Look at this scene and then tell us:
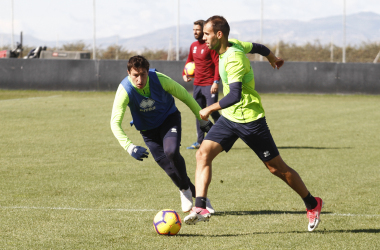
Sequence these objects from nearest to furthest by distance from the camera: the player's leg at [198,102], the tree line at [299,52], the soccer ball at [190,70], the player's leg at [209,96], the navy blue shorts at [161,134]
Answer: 1. the navy blue shorts at [161,134]
2. the player's leg at [209,96]
3. the player's leg at [198,102]
4. the soccer ball at [190,70]
5. the tree line at [299,52]

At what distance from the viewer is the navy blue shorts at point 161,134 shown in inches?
248

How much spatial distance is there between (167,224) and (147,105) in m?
1.42

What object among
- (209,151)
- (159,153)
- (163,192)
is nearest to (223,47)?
(209,151)

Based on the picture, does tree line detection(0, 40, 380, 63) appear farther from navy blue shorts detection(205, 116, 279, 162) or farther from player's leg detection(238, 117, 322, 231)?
player's leg detection(238, 117, 322, 231)

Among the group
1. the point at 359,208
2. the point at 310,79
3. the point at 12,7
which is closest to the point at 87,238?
the point at 359,208

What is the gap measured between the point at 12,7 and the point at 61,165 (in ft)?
109

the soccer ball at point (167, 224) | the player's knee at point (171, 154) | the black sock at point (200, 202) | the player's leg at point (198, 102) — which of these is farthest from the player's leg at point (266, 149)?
the player's leg at point (198, 102)

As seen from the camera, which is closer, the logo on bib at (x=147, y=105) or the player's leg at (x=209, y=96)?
the logo on bib at (x=147, y=105)

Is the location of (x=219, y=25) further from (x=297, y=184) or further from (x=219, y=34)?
(x=297, y=184)

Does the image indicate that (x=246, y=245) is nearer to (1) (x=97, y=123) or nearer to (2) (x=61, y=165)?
(2) (x=61, y=165)

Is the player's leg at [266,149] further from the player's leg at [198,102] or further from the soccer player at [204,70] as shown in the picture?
the player's leg at [198,102]

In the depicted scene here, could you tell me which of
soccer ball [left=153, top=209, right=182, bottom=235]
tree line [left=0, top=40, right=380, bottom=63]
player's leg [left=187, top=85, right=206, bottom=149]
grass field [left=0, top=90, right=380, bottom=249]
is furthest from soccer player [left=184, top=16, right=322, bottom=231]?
tree line [left=0, top=40, right=380, bottom=63]

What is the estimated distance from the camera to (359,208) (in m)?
6.53

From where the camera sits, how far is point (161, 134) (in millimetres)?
6340
